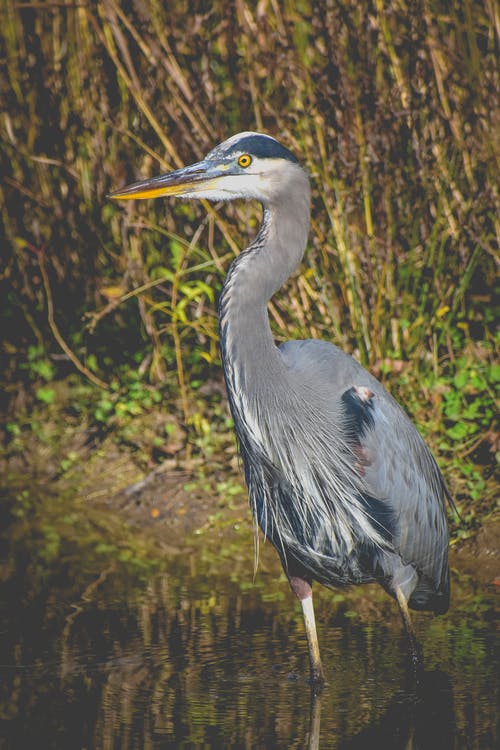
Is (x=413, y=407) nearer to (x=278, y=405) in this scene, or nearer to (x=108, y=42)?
(x=278, y=405)

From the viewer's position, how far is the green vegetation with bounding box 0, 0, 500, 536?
5.55 m

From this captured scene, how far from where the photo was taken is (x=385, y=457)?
4.14 metres

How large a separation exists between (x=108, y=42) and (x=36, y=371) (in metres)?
2.35

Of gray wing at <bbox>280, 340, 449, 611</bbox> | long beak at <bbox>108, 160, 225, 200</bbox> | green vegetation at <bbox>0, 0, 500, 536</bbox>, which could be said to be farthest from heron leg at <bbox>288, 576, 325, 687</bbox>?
long beak at <bbox>108, 160, 225, 200</bbox>

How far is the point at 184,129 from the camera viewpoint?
5918 millimetres

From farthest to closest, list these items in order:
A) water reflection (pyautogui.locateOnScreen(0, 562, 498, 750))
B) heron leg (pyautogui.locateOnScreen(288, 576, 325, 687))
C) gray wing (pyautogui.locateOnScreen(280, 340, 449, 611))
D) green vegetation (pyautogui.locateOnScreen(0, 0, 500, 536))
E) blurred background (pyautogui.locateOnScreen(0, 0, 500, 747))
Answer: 1. green vegetation (pyautogui.locateOnScreen(0, 0, 500, 536))
2. blurred background (pyautogui.locateOnScreen(0, 0, 500, 747))
3. gray wing (pyautogui.locateOnScreen(280, 340, 449, 611))
4. heron leg (pyautogui.locateOnScreen(288, 576, 325, 687))
5. water reflection (pyautogui.locateOnScreen(0, 562, 498, 750))

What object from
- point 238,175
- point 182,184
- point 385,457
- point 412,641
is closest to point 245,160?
point 238,175

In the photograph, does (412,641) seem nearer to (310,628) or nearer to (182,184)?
(310,628)

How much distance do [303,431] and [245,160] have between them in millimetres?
965

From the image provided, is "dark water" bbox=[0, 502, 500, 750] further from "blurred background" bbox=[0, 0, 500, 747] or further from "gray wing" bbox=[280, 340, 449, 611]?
"gray wing" bbox=[280, 340, 449, 611]

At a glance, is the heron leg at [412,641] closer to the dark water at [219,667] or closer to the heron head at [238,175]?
the dark water at [219,667]

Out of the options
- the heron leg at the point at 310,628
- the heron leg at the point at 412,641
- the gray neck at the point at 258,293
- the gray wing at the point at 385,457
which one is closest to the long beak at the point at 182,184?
the gray neck at the point at 258,293

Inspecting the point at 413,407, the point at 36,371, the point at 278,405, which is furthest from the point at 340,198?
the point at 36,371

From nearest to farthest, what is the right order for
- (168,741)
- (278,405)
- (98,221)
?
(168,741) → (278,405) → (98,221)
